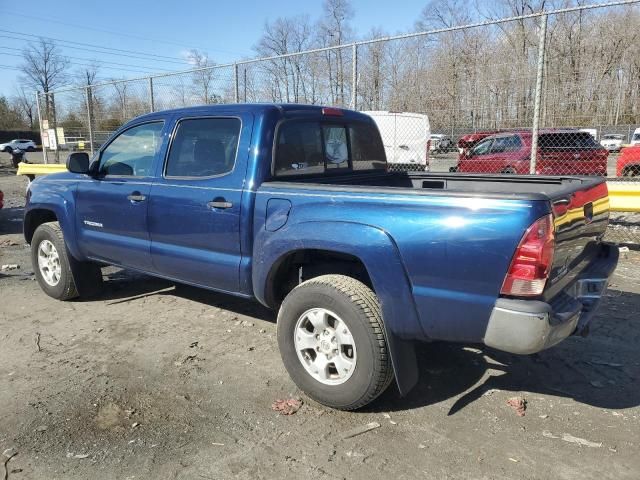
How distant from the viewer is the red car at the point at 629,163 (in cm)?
1166

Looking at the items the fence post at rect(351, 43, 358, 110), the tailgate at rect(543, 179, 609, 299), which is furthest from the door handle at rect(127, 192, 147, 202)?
the fence post at rect(351, 43, 358, 110)

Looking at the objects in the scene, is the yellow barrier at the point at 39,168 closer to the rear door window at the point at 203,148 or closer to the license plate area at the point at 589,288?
the rear door window at the point at 203,148

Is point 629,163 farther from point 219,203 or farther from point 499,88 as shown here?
point 219,203

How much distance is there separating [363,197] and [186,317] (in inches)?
103

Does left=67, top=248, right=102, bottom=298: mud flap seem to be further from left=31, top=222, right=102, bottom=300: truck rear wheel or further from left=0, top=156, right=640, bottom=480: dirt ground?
left=0, top=156, right=640, bottom=480: dirt ground

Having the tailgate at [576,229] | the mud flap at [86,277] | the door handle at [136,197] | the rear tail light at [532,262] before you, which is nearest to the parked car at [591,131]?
the tailgate at [576,229]

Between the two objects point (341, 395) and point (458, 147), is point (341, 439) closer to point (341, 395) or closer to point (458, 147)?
point (341, 395)

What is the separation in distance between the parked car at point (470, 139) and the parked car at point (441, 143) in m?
0.17

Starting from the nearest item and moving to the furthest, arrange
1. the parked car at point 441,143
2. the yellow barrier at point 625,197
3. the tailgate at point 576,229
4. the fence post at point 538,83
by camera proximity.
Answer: the tailgate at point 576,229 < the fence post at point 538,83 < the yellow barrier at point 625,197 < the parked car at point 441,143

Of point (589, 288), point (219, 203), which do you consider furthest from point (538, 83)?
point (219, 203)

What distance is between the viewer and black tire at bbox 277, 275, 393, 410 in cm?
297

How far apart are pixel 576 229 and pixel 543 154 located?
5.82 meters

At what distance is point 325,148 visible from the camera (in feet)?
13.8

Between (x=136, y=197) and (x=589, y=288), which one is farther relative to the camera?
(x=136, y=197)
